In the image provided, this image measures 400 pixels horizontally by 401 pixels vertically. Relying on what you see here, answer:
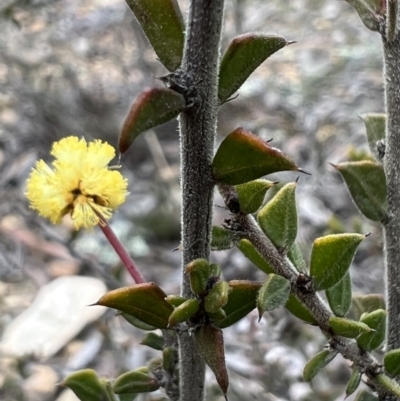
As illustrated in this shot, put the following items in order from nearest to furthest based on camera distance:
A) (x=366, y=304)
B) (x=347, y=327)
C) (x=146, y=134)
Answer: (x=347, y=327), (x=366, y=304), (x=146, y=134)

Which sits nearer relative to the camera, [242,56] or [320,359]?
[242,56]

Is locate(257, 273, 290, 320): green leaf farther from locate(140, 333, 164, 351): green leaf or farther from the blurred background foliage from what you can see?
the blurred background foliage

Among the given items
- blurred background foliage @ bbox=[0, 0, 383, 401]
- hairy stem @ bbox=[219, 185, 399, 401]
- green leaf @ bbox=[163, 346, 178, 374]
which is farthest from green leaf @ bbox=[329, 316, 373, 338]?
blurred background foliage @ bbox=[0, 0, 383, 401]

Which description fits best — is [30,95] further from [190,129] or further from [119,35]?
[190,129]

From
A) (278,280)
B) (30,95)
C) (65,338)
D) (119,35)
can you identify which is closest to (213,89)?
(278,280)

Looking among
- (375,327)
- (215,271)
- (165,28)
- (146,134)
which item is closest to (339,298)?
(375,327)

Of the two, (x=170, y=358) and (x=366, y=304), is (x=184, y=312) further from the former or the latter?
(x=366, y=304)

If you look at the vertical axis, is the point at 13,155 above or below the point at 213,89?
above
